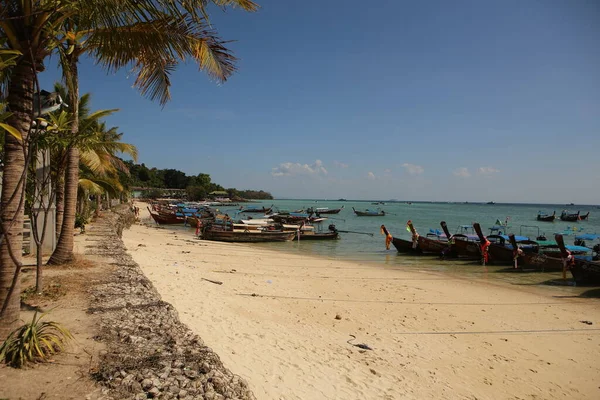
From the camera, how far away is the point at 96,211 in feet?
87.9

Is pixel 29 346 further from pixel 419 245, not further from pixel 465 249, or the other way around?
pixel 419 245

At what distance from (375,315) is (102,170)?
1090 cm

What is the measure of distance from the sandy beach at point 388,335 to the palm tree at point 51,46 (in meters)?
2.89

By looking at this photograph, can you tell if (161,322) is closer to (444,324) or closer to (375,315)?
(375,315)

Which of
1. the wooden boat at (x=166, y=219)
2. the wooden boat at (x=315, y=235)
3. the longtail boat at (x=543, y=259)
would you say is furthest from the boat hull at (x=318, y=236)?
the wooden boat at (x=166, y=219)

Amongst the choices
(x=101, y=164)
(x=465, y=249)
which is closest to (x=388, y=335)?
(x=101, y=164)

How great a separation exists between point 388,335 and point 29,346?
19.7ft

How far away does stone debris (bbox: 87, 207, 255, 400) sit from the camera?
121 inches

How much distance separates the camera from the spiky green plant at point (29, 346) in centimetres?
338

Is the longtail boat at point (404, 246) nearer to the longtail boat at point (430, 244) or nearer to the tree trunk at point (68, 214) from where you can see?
the longtail boat at point (430, 244)

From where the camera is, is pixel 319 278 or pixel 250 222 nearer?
pixel 319 278

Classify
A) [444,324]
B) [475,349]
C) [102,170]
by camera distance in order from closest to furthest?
[475,349] < [444,324] < [102,170]

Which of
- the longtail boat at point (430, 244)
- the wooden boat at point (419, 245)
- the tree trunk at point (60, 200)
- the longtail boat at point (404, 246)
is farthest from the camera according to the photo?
the longtail boat at point (404, 246)

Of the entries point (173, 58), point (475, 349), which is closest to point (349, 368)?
point (475, 349)
